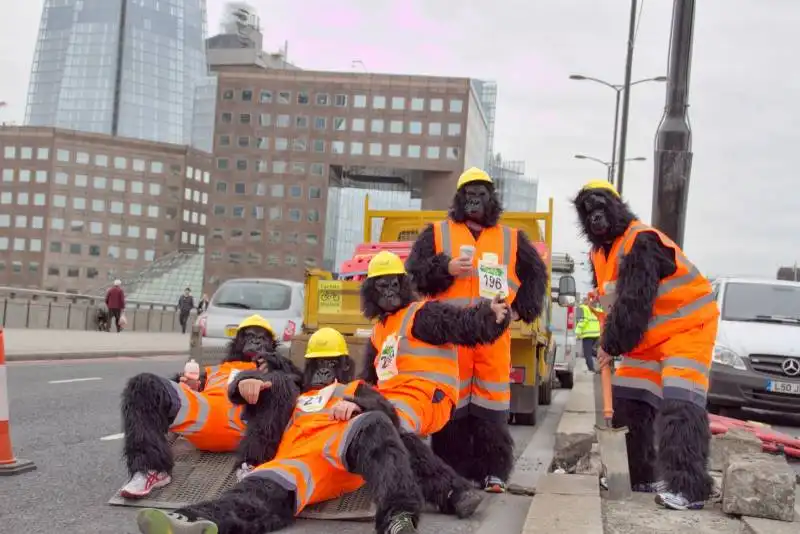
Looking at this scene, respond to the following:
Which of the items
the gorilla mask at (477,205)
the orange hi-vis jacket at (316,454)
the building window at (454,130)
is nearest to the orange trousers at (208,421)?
the orange hi-vis jacket at (316,454)

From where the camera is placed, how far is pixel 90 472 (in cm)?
656

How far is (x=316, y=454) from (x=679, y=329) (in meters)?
2.32

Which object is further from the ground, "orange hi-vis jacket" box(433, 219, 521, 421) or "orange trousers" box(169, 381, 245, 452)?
"orange hi-vis jacket" box(433, 219, 521, 421)

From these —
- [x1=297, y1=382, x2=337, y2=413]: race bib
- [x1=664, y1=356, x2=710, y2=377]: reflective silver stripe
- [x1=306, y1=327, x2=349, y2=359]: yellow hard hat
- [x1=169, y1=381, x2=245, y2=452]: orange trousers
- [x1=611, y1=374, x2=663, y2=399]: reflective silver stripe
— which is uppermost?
[x1=664, y1=356, x2=710, y2=377]: reflective silver stripe

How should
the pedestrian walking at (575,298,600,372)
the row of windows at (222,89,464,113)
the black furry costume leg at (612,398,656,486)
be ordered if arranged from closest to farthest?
the black furry costume leg at (612,398,656,486) < the pedestrian walking at (575,298,600,372) < the row of windows at (222,89,464,113)

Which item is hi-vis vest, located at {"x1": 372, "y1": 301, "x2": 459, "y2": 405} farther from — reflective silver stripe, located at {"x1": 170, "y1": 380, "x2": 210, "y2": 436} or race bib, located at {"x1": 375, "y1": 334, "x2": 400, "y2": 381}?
reflective silver stripe, located at {"x1": 170, "y1": 380, "x2": 210, "y2": 436}

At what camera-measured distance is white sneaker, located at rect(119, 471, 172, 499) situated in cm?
538

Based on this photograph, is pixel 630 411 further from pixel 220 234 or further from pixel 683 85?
pixel 220 234

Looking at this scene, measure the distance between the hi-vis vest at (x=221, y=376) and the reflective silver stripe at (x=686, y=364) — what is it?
8.67ft

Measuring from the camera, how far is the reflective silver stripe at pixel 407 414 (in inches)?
213

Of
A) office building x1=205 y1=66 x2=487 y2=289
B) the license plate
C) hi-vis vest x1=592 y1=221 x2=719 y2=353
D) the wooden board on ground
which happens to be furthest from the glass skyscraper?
hi-vis vest x1=592 y1=221 x2=719 y2=353

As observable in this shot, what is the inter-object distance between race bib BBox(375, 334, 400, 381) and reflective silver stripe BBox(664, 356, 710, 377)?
1610 millimetres

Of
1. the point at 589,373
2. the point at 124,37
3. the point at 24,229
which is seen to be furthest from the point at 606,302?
the point at 124,37

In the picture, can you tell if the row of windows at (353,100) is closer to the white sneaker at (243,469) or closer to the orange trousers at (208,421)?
the orange trousers at (208,421)
